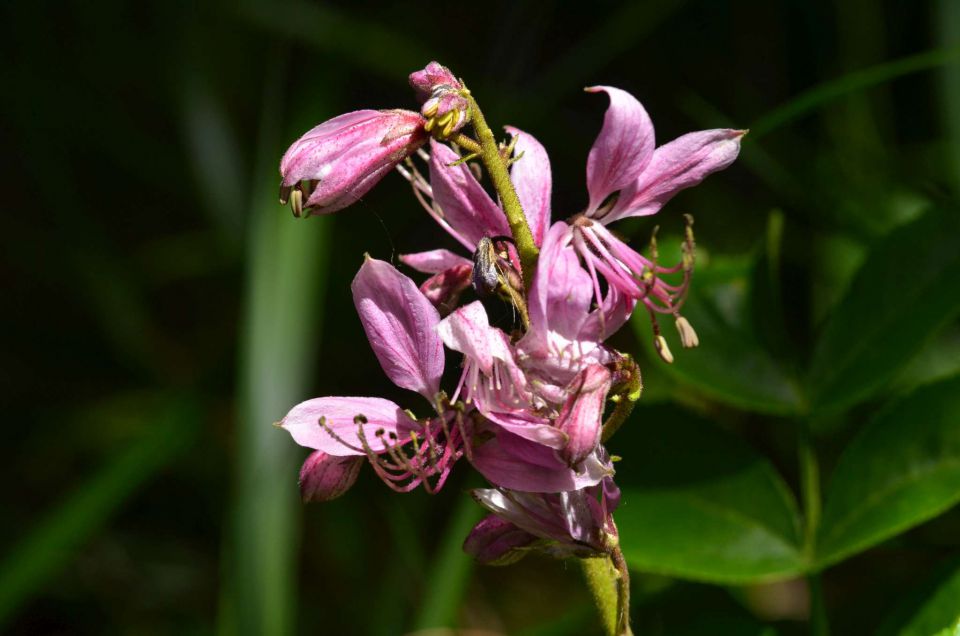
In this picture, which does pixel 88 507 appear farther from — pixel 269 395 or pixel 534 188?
pixel 534 188

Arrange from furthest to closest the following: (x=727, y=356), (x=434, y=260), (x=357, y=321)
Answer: (x=357, y=321), (x=727, y=356), (x=434, y=260)

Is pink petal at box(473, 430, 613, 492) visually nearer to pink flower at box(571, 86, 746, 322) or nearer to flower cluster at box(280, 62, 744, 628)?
flower cluster at box(280, 62, 744, 628)

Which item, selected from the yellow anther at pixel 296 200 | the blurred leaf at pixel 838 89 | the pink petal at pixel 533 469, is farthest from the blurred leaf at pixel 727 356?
the yellow anther at pixel 296 200

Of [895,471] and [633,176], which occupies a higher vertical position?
[633,176]

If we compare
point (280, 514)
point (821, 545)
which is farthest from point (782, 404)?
point (280, 514)

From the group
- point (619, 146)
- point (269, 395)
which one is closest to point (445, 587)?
point (269, 395)

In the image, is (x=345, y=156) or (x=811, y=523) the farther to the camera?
(x=811, y=523)

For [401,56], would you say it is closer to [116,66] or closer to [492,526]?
[116,66]
